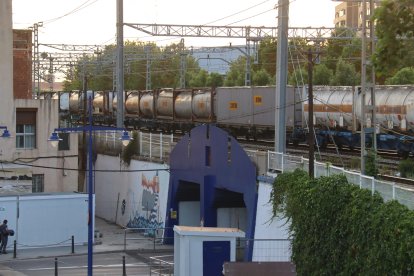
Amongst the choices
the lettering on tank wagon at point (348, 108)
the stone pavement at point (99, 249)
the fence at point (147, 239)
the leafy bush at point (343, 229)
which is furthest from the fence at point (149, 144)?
the leafy bush at point (343, 229)

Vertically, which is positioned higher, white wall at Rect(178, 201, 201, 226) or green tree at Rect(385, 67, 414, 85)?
green tree at Rect(385, 67, 414, 85)

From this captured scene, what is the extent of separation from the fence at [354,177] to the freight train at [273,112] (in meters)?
1.54

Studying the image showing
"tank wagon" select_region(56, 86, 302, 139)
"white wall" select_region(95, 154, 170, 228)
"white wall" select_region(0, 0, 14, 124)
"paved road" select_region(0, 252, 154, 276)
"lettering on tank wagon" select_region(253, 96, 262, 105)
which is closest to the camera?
"paved road" select_region(0, 252, 154, 276)

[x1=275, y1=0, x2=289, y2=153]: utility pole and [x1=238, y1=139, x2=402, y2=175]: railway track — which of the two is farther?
[x1=238, y1=139, x2=402, y2=175]: railway track

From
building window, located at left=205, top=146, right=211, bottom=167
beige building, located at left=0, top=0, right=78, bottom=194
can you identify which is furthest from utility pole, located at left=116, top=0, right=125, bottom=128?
building window, located at left=205, top=146, right=211, bottom=167

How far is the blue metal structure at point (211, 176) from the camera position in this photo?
2870 centimetres

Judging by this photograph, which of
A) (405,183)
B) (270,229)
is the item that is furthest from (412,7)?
→ (270,229)

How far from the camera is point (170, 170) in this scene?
117 ft

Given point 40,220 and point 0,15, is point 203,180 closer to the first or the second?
point 40,220

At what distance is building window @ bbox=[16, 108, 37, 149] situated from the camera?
133 ft

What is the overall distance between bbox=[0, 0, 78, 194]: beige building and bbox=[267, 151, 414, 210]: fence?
15.5 m

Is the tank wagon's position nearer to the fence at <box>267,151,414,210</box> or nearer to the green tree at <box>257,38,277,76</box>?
the fence at <box>267,151,414,210</box>

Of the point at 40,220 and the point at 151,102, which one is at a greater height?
the point at 151,102

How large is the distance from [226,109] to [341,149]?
34.2 ft
